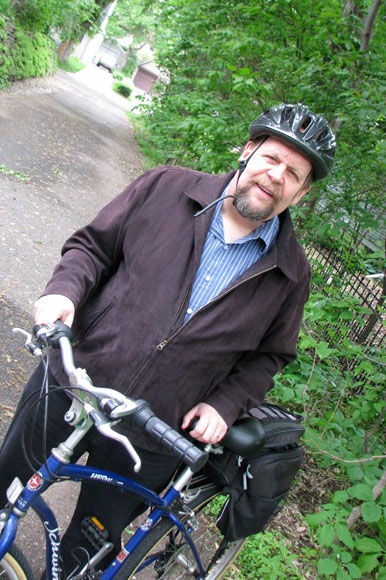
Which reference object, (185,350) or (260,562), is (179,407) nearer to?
(185,350)

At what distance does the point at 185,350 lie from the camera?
79.6 inches

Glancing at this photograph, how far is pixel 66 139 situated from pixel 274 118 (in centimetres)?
1198

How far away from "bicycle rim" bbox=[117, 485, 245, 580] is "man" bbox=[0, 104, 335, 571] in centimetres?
15

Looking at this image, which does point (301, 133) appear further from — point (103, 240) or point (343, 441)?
point (343, 441)

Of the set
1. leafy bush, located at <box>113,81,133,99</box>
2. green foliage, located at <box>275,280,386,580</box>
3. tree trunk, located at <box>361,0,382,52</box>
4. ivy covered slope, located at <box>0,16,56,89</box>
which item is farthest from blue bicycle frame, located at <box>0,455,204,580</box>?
leafy bush, located at <box>113,81,133,99</box>

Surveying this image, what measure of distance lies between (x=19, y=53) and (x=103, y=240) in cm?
1565

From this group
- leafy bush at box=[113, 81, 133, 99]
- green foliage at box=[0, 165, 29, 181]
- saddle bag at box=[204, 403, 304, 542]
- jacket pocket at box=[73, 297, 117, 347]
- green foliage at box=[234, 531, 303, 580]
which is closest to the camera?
jacket pocket at box=[73, 297, 117, 347]

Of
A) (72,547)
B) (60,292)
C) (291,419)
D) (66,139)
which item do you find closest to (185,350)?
(60,292)

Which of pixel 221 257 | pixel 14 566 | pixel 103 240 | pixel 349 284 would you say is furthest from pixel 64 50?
pixel 14 566

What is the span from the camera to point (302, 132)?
2.21m

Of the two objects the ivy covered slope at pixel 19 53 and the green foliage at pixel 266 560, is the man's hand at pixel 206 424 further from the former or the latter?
the ivy covered slope at pixel 19 53

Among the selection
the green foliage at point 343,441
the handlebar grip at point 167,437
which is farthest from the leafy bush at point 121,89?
the handlebar grip at point 167,437

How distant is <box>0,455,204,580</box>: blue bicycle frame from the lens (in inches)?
71.7

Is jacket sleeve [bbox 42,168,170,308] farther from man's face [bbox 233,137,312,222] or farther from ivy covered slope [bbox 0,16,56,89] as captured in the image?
ivy covered slope [bbox 0,16,56,89]
